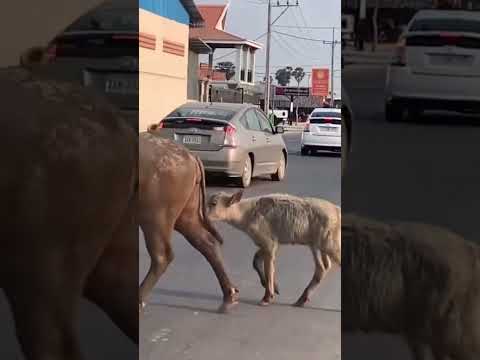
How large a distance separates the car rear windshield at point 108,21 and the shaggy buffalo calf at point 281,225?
67 centimetres

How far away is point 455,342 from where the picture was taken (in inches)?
105

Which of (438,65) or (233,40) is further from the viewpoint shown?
(233,40)

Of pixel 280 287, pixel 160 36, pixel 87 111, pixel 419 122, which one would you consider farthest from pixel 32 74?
pixel 419 122

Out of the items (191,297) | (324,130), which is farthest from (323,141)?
(191,297)

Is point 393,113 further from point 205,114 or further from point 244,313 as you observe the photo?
point 244,313

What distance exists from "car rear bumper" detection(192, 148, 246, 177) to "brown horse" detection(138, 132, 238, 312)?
0.04m

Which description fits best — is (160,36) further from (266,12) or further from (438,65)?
(438,65)

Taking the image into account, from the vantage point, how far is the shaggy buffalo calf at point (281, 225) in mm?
2676

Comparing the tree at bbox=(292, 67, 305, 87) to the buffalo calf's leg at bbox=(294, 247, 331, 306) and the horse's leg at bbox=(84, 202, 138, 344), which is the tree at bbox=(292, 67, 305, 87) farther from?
the horse's leg at bbox=(84, 202, 138, 344)

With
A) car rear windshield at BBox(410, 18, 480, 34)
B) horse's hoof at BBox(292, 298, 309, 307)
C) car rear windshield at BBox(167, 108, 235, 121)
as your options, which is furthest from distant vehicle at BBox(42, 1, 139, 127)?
car rear windshield at BBox(410, 18, 480, 34)

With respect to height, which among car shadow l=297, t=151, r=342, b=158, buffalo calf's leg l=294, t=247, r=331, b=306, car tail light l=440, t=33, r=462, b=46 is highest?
car tail light l=440, t=33, r=462, b=46

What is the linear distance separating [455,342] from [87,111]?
1.47 meters

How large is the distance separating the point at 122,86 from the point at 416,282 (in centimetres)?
120

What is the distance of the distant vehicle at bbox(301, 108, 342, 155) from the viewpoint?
2.63 m
